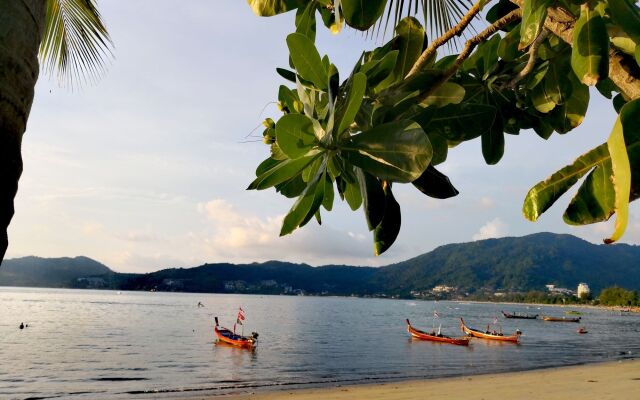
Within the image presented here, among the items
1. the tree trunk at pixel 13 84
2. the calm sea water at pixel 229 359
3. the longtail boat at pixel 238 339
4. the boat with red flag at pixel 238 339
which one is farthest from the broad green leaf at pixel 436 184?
the longtail boat at pixel 238 339

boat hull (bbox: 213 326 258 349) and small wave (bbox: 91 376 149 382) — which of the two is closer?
small wave (bbox: 91 376 149 382)

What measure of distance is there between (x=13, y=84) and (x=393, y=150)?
612 millimetres

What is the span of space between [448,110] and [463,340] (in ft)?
131

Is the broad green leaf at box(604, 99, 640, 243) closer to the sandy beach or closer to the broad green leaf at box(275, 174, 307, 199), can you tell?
the broad green leaf at box(275, 174, 307, 199)

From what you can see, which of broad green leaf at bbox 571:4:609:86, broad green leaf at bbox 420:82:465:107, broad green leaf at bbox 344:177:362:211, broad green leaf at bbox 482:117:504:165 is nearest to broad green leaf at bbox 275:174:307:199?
broad green leaf at bbox 344:177:362:211

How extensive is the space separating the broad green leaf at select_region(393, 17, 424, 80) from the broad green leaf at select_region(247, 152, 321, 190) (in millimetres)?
372

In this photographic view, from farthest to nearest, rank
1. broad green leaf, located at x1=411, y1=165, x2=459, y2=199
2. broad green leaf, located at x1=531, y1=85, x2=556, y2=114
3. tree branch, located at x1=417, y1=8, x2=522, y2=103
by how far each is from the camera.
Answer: broad green leaf, located at x1=531, y1=85, x2=556, y2=114 < broad green leaf, located at x1=411, y1=165, x2=459, y2=199 < tree branch, located at x1=417, y1=8, x2=522, y2=103

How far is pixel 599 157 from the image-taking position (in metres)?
0.72

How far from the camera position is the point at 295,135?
736 mm

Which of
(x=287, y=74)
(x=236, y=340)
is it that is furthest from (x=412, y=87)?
(x=236, y=340)

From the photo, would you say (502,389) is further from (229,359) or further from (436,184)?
(436,184)

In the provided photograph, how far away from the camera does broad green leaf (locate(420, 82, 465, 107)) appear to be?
3.23ft

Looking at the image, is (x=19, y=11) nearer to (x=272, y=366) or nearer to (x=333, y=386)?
(x=333, y=386)

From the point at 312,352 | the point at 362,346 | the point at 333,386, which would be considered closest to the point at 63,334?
the point at 312,352
